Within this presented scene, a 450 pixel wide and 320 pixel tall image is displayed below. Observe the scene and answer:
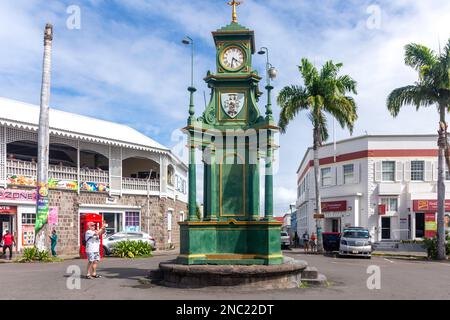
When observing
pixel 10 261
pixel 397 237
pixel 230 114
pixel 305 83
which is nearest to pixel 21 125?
pixel 10 261

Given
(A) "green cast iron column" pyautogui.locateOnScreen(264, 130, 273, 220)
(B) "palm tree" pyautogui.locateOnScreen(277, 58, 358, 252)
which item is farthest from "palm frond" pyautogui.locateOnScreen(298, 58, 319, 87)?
(A) "green cast iron column" pyautogui.locateOnScreen(264, 130, 273, 220)

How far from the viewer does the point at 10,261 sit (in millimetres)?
19875

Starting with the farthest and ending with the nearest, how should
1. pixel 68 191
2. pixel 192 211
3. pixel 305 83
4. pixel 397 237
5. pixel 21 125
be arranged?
1. pixel 397 237
2. pixel 305 83
3. pixel 68 191
4. pixel 21 125
5. pixel 192 211

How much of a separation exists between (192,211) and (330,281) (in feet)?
14.4

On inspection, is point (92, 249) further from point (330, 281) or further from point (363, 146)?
point (363, 146)

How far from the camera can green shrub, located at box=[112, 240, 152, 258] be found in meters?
22.9

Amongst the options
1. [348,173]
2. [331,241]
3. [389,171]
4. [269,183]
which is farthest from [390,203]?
[269,183]

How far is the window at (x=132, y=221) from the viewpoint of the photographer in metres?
28.7

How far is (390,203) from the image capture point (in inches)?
1340

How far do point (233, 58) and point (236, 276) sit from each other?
6.02 metres

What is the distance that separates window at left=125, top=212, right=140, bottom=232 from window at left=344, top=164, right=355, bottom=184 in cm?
1644

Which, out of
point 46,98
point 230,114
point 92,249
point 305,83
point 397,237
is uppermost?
point 305,83

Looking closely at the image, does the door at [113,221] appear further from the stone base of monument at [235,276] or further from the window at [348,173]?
the window at [348,173]

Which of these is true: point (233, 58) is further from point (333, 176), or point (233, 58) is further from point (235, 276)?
point (333, 176)
